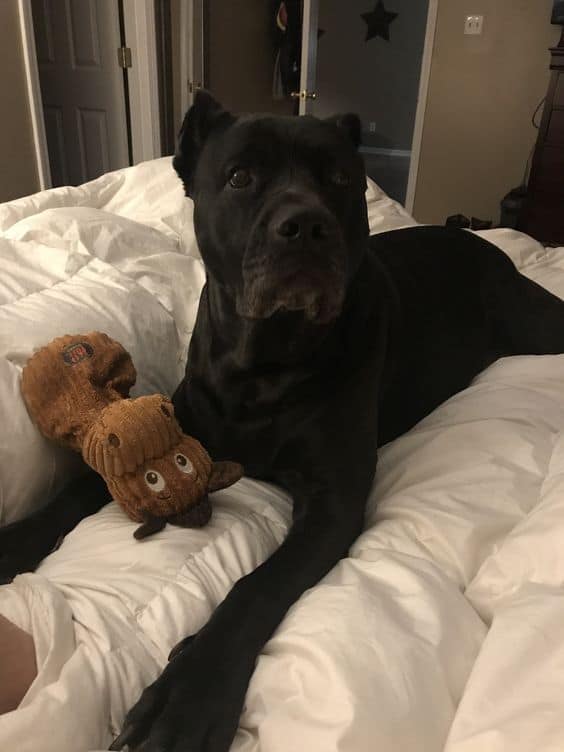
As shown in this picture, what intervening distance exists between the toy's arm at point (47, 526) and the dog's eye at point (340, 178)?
0.62m

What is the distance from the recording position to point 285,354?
1.11m

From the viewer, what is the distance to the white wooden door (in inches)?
146

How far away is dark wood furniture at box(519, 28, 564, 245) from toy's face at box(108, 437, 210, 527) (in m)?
3.13

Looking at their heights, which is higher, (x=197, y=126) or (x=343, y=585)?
(x=197, y=126)

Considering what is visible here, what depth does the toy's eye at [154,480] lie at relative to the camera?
0.91 meters

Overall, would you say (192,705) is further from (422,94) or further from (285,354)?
(422,94)

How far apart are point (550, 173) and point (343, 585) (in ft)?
10.6

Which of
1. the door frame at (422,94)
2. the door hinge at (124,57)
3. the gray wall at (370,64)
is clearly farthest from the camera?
the gray wall at (370,64)

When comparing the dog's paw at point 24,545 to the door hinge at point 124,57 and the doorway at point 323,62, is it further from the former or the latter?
the doorway at point 323,62

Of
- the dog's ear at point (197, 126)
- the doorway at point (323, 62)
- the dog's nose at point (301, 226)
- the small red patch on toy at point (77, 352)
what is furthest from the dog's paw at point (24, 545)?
the doorway at point (323, 62)

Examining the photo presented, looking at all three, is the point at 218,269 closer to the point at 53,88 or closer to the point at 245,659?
the point at 245,659

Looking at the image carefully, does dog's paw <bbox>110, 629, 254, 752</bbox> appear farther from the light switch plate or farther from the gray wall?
the gray wall

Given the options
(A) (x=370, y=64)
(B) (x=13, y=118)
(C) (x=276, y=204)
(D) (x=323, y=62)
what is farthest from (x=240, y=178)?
(A) (x=370, y=64)

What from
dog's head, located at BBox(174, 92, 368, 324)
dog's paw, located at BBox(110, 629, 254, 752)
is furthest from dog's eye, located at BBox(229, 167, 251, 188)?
dog's paw, located at BBox(110, 629, 254, 752)
